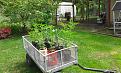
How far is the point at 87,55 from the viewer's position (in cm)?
1040

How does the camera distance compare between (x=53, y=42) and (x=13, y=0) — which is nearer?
(x=53, y=42)

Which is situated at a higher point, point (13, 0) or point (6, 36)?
point (13, 0)

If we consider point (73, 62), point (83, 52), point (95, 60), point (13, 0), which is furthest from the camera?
point (13, 0)

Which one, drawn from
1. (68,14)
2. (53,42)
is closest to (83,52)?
(53,42)

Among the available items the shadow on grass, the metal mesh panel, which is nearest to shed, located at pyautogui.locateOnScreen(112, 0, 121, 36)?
the shadow on grass

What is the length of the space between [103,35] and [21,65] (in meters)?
6.74

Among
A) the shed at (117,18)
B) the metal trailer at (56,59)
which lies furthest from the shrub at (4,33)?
the metal trailer at (56,59)

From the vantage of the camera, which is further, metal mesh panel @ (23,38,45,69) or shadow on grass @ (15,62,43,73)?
shadow on grass @ (15,62,43,73)

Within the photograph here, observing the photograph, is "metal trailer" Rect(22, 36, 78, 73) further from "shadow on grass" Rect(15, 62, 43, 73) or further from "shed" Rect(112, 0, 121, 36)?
"shed" Rect(112, 0, 121, 36)

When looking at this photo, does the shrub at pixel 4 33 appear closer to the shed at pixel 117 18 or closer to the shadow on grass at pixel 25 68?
the shadow on grass at pixel 25 68

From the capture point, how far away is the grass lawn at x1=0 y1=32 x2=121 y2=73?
29.4 ft

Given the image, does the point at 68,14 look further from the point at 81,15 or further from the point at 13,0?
the point at 13,0

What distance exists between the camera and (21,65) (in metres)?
9.63

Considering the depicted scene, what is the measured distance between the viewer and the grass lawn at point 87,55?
29.4ft
